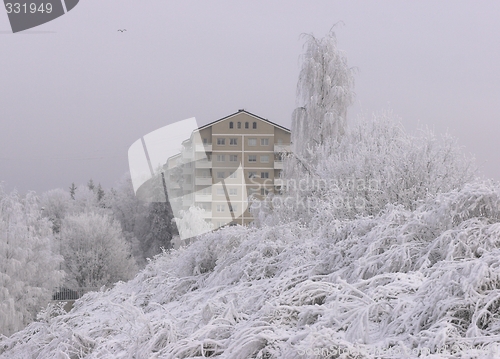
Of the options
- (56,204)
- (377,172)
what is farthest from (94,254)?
(377,172)

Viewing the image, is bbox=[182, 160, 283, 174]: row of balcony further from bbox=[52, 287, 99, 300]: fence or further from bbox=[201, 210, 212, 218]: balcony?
bbox=[52, 287, 99, 300]: fence

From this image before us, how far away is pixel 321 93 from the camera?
63.1ft

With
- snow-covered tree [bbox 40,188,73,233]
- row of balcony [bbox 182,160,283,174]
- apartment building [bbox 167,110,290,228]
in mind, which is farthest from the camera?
snow-covered tree [bbox 40,188,73,233]

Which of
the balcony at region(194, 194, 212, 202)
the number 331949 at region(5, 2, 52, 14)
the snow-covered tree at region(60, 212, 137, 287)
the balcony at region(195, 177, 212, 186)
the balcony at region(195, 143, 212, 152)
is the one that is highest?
the number 331949 at region(5, 2, 52, 14)

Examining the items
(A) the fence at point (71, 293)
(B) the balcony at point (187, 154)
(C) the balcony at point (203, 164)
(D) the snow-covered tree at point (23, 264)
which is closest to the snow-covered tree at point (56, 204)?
(B) the balcony at point (187, 154)

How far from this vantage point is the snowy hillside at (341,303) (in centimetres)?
308

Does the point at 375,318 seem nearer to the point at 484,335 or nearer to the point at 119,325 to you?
the point at 484,335

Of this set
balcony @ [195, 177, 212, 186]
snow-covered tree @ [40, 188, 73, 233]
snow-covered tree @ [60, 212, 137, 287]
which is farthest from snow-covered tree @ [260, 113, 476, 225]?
snow-covered tree @ [40, 188, 73, 233]

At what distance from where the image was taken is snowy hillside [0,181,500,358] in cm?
308

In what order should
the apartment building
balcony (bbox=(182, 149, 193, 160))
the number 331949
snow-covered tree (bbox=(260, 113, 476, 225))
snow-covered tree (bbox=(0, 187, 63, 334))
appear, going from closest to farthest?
snow-covered tree (bbox=(260, 113, 476, 225))
snow-covered tree (bbox=(0, 187, 63, 334))
the number 331949
the apartment building
balcony (bbox=(182, 149, 193, 160))

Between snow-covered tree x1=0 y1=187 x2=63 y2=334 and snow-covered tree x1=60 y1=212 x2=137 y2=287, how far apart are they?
221 inches

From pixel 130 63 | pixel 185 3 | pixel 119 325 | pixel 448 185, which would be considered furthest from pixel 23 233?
pixel 119 325

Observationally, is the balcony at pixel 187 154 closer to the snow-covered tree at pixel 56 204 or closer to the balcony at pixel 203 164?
the balcony at pixel 203 164

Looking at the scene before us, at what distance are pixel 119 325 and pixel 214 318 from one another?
1.20 m
